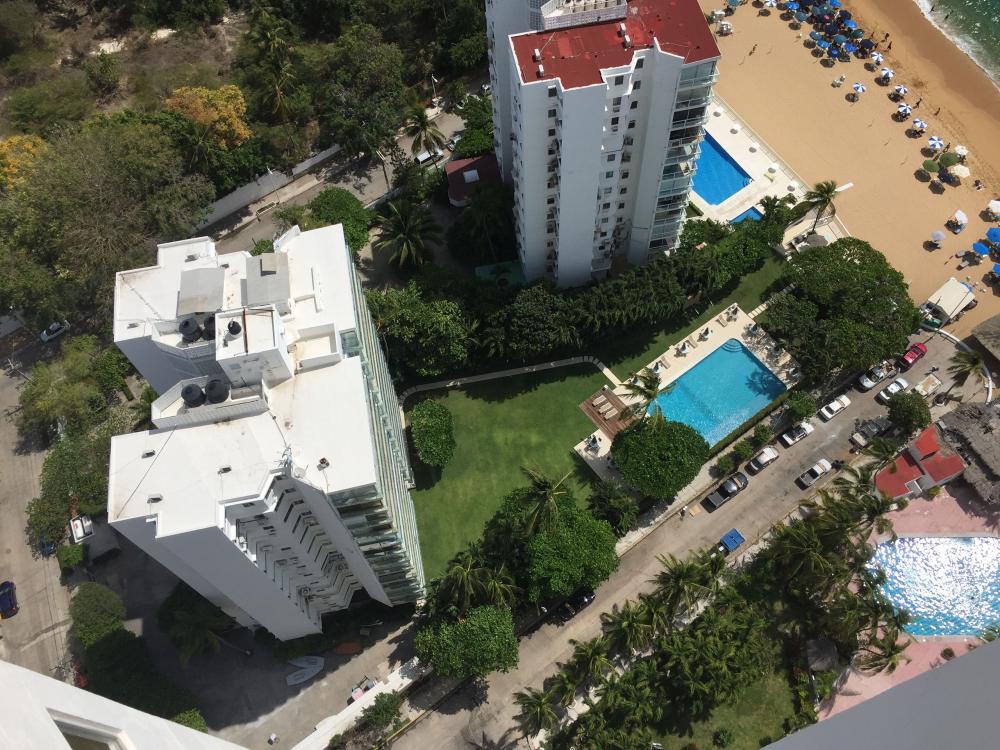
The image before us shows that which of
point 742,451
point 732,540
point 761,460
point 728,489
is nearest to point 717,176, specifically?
point 742,451

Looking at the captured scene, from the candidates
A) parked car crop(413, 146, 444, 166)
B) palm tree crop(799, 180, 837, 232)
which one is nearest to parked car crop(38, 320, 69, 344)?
parked car crop(413, 146, 444, 166)

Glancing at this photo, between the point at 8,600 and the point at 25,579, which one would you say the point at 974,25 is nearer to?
the point at 25,579

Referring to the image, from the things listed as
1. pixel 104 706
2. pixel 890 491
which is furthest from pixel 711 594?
pixel 104 706

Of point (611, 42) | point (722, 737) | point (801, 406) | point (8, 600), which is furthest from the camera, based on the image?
point (801, 406)

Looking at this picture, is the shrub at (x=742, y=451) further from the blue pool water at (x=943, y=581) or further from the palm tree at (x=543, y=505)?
the palm tree at (x=543, y=505)

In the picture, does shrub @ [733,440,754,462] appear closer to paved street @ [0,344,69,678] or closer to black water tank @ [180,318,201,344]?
black water tank @ [180,318,201,344]

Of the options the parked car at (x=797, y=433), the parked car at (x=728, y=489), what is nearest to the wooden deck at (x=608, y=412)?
the parked car at (x=728, y=489)
